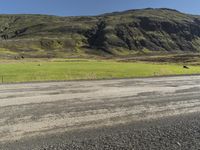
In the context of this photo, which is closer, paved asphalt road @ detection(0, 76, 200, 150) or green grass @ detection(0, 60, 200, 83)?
paved asphalt road @ detection(0, 76, 200, 150)

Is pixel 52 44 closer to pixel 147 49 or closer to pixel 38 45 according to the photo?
pixel 38 45

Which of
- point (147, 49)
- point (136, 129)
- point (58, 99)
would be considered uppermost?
point (136, 129)

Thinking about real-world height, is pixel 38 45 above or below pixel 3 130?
below

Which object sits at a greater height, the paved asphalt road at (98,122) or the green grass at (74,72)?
the paved asphalt road at (98,122)

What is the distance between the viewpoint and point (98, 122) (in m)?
10.5

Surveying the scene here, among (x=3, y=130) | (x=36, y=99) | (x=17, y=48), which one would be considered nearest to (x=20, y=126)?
(x=3, y=130)

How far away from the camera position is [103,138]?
8.84m

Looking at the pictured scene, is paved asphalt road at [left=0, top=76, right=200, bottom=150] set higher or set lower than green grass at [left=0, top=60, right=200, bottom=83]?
higher

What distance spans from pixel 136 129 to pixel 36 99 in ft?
20.5

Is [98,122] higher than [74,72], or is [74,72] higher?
[98,122]

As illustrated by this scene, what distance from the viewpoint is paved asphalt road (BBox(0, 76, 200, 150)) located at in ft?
27.7

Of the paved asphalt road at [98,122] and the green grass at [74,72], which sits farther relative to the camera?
the green grass at [74,72]

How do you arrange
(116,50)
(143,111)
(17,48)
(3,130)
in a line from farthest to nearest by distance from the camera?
(116,50) < (17,48) < (143,111) < (3,130)

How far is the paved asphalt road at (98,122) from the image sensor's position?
8.45 m
